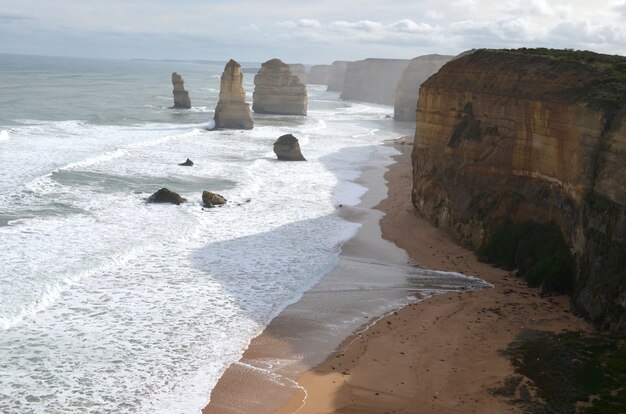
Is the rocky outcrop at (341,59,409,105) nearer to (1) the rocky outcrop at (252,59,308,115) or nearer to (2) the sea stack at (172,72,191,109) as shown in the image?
(1) the rocky outcrop at (252,59,308,115)

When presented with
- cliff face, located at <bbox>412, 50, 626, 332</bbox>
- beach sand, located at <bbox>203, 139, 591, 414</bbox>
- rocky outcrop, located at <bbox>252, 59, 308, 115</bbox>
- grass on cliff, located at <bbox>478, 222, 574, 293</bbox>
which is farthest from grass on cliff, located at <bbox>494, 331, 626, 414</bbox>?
rocky outcrop, located at <bbox>252, 59, 308, 115</bbox>

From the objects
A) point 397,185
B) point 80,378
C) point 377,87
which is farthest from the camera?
point 377,87

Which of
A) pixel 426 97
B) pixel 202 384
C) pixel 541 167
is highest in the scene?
pixel 426 97

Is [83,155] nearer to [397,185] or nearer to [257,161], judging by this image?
[257,161]

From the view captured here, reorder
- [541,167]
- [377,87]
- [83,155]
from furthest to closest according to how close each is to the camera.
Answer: [377,87]
[83,155]
[541,167]

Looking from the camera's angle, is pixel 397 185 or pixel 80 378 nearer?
pixel 80 378

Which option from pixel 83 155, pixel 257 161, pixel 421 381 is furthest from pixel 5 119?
pixel 421 381

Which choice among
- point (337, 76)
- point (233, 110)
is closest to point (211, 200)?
point (233, 110)

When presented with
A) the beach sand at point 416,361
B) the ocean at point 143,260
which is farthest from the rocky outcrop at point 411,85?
the beach sand at point 416,361
